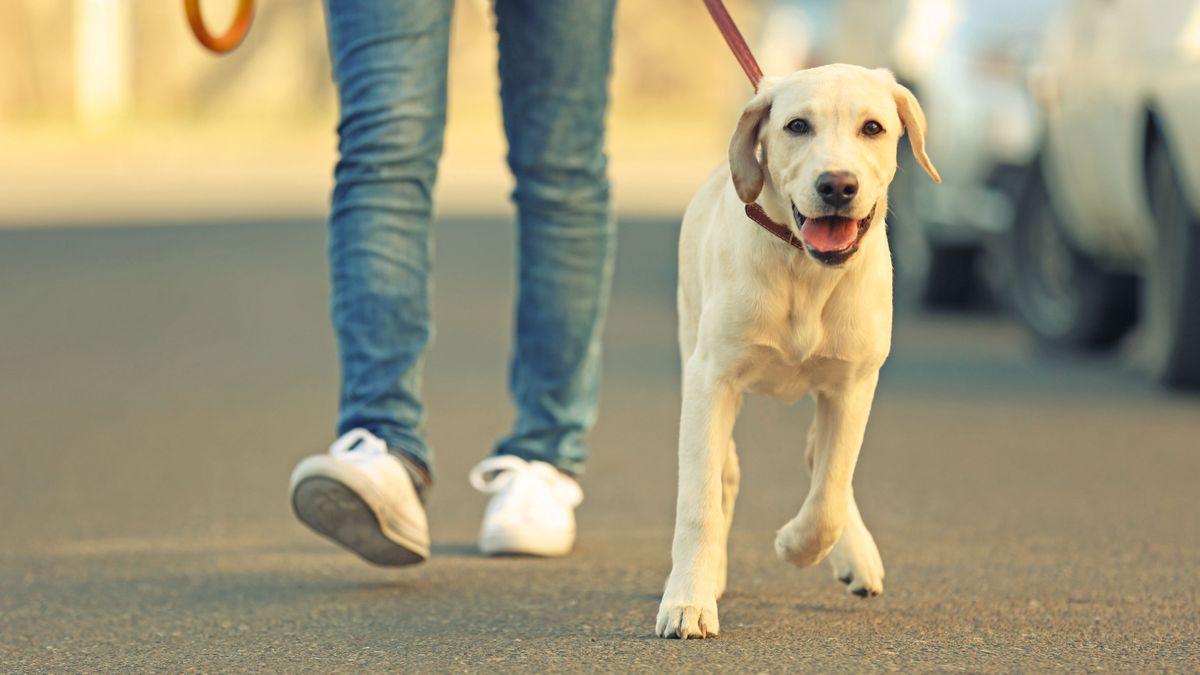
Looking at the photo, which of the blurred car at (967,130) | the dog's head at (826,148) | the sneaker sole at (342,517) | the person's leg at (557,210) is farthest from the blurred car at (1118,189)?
the sneaker sole at (342,517)

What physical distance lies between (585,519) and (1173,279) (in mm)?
2767

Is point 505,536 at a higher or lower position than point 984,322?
lower

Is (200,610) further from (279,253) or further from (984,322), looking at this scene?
(279,253)

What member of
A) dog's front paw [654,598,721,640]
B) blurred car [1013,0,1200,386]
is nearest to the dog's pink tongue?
dog's front paw [654,598,721,640]

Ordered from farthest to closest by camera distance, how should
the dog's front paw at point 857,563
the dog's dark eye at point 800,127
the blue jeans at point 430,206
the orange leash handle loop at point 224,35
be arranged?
the orange leash handle loop at point 224,35 → the blue jeans at point 430,206 → the dog's front paw at point 857,563 → the dog's dark eye at point 800,127

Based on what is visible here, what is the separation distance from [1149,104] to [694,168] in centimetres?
1492

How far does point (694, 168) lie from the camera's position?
21.8 metres

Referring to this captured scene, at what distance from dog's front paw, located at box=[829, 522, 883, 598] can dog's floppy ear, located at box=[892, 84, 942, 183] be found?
0.73m

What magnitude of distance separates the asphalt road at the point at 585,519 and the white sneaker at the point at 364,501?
11cm

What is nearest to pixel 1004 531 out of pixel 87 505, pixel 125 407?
pixel 87 505

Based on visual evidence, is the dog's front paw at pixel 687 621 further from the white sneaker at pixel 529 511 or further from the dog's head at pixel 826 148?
the white sneaker at pixel 529 511

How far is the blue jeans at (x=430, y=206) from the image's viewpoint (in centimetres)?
421

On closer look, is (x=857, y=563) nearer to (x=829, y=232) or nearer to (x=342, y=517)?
(x=829, y=232)

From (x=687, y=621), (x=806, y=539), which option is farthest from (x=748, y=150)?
(x=687, y=621)
